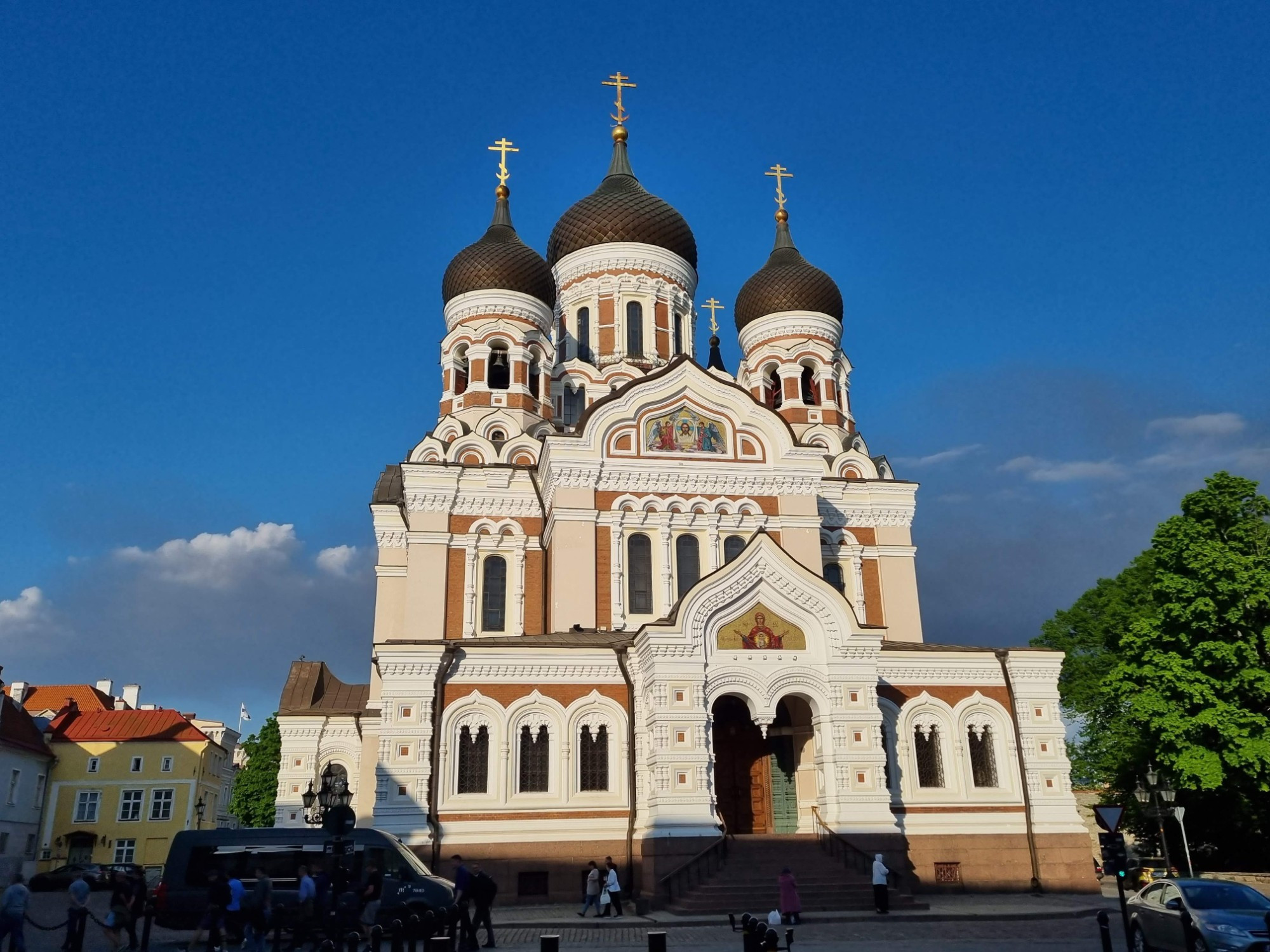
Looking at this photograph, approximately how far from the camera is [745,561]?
70.1ft

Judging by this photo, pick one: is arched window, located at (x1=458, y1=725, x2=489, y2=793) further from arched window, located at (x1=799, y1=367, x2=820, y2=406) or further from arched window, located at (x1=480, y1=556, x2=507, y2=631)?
arched window, located at (x1=799, y1=367, x2=820, y2=406)

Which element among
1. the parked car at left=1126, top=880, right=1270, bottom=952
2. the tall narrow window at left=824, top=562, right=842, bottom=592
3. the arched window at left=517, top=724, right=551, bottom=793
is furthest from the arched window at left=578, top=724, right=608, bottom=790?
the parked car at left=1126, top=880, right=1270, bottom=952

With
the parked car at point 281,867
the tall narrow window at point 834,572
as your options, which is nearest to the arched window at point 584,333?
the tall narrow window at point 834,572

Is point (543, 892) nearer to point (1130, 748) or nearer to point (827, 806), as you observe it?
point (827, 806)

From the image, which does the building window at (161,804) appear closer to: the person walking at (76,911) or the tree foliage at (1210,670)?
the person walking at (76,911)

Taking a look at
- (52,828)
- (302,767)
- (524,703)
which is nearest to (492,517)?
(524,703)

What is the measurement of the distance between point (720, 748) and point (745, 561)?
14.9 ft

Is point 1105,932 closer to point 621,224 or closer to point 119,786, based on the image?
point 621,224

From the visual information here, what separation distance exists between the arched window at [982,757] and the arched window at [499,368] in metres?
16.6

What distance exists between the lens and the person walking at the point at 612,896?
18.4m

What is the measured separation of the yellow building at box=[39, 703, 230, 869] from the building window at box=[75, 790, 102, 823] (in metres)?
0.02

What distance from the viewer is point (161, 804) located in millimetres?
43156

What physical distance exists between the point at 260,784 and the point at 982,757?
120 ft

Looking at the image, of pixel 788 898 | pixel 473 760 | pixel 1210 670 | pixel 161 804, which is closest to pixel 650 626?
pixel 473 760
